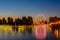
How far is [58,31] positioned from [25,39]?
295cm

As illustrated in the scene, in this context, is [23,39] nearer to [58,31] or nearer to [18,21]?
[18,21]

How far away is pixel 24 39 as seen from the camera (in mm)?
6102

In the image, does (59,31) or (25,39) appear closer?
(25,39)

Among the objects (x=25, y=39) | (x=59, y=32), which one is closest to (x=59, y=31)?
(x=59, y=32)

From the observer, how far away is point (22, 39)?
6.02 metres

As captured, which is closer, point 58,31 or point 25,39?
point 25,39

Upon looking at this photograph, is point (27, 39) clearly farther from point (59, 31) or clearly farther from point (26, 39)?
point (59, 31)

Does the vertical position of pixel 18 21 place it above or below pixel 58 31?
above

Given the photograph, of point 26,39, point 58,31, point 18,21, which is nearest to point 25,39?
point 26,39

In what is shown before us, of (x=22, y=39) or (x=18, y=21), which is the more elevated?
(x=18, y=21)

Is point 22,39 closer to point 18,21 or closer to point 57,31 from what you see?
point 18,21

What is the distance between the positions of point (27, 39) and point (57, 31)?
3056 millimetres

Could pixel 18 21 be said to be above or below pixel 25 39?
above

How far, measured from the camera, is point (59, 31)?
8.76 meters
